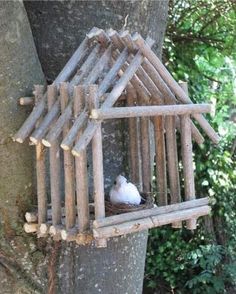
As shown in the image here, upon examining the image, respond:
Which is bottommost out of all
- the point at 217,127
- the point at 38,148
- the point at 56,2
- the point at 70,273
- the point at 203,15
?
the point at 70,273

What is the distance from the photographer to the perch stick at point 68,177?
1301 mm

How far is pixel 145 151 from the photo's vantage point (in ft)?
5.15

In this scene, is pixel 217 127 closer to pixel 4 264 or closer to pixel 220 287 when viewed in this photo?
pixel 220 287

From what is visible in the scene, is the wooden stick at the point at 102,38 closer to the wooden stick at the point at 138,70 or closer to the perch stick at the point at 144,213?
the wooden stick at the point at 138,70

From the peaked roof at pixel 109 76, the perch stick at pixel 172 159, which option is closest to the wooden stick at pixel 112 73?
the peaked roof at pixel 109 76

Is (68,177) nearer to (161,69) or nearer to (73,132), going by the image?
(73,132)

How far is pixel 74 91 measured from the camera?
4.17 feet

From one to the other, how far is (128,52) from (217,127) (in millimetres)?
2286

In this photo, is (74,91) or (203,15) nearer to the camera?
(74,91)

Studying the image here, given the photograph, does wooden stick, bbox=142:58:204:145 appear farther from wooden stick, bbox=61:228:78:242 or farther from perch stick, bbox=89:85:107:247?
wooden stick, bbox=61:228:78:242

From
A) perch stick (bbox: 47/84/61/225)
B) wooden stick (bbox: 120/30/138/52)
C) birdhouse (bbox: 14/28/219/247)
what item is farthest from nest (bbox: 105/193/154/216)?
wooden stick (bbox: 120/30/138/52)

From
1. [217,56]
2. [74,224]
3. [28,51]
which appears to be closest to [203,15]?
[217,56]

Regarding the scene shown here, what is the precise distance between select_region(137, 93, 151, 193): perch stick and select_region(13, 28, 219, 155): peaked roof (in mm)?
75

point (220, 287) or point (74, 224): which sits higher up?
point (220, 287)
